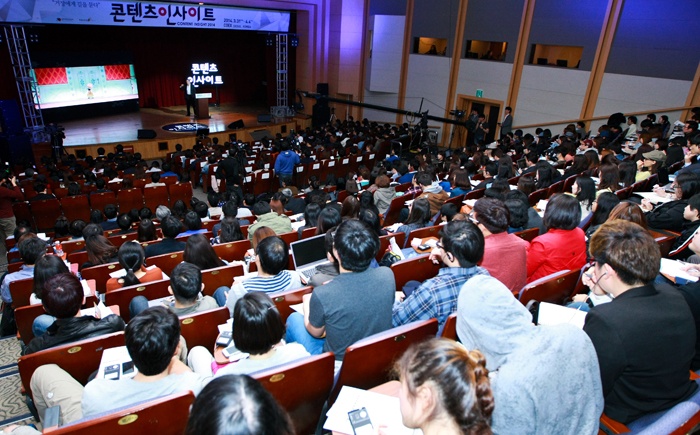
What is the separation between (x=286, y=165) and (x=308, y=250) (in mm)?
5242

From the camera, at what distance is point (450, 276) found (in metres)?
2.30

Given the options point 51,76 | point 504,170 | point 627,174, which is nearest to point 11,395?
point 504,170

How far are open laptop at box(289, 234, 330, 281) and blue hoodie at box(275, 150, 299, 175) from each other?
16.9ft

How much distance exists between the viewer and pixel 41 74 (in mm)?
13180

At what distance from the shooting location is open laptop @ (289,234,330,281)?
3586mm

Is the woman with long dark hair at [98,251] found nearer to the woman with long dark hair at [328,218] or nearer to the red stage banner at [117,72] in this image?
the woman with long dark hair at [328,218]

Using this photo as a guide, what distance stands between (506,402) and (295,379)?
848 mm

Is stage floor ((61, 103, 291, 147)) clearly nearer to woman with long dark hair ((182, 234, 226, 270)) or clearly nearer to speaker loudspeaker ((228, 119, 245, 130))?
speaker loudspeaker ((228, 119, 245, 130))

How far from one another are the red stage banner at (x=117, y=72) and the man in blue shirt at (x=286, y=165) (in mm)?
10245

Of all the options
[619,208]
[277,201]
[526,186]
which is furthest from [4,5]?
[619,208]

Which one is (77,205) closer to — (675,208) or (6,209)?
(6,209)

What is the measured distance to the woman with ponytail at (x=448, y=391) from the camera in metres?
1.24

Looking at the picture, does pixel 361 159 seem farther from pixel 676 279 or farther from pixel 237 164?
pixel 676 279

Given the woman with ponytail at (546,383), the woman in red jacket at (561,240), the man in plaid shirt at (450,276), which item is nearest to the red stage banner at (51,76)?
the man in plaid shirt at (450,276)
